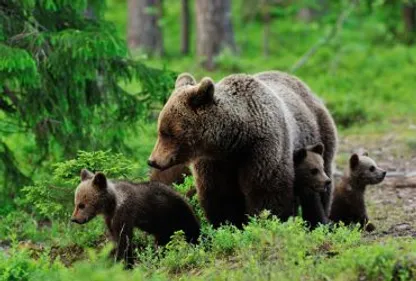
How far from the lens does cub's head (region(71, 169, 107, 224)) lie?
27.6 feet

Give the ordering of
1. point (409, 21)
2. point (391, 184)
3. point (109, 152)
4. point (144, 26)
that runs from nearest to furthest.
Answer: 1. point (109, 152)
2. point (391, 184)
3. point (409, 21)
4. point (144, 26)

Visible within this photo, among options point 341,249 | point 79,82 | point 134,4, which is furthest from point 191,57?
point 341,249

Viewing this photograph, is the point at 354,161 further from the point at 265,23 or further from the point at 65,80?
the point at 265,23

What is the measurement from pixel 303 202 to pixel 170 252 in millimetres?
1799

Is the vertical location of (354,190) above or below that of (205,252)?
below

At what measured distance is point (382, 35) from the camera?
28.0 meters

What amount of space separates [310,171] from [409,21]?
18.3 meters

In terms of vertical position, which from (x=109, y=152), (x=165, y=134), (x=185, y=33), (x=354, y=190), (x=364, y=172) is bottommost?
(x=185, y=33)

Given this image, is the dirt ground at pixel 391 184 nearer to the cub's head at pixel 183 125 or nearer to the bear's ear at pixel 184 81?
the cub's head at pixel 183 125

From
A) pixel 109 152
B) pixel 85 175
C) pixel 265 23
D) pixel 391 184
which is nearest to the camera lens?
pixel 85 175

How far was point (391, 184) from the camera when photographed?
12.6 metres

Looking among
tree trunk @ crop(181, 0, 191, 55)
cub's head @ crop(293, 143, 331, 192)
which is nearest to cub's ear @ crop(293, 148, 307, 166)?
cub's head @ crop(293, 143, 331, 192)

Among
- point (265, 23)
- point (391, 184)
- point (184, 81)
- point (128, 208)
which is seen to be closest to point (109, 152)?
point (184, 81)

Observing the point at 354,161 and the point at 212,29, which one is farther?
the point at 212,29
